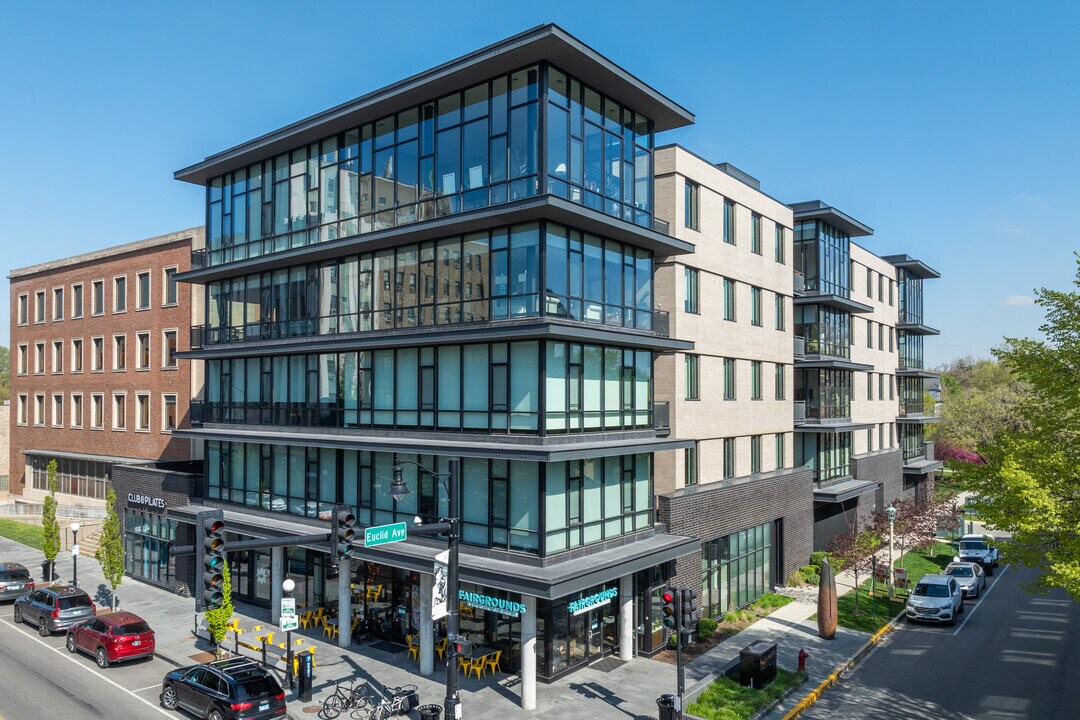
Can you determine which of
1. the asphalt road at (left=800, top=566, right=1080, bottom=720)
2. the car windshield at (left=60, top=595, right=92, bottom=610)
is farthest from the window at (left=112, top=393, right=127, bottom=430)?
the asphalt road at (left=800, top=566, right=1080, bottom=720)

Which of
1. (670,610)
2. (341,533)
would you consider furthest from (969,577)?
(341,533)

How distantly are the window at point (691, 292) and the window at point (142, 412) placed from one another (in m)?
30.6

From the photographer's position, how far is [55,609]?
28812 mm

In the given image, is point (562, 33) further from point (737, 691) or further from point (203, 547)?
point (737, 691)

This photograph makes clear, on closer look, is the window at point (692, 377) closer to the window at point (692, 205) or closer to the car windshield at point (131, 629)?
the window at point (692, 205)

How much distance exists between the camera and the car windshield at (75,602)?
2903 centimetres

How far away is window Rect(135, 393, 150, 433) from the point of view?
142 ft

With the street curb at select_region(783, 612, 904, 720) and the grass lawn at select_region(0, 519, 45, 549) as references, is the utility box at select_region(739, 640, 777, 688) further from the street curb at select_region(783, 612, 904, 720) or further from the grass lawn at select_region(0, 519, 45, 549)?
the grass lawn at select_region(0, 519, 45, 549)

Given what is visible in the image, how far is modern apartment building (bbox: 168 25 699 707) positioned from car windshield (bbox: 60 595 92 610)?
6383 millimetres

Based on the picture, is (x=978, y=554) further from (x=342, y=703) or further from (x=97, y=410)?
(x=97, y=410)

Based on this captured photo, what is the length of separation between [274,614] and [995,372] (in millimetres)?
92924

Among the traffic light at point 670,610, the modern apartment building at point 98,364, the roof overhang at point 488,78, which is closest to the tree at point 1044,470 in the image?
the traffic light at point 670,610

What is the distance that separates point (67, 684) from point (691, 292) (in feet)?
81.9

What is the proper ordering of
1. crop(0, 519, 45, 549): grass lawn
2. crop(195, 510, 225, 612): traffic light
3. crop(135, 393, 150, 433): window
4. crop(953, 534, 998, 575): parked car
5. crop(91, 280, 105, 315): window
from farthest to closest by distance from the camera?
crop(0, 519, 45, 549): grass lawn
crop(91, 280, 105, 315): window
crop(135, 393, 150, 433): window
crop(953, 534, 998, 575): parked car
crop(195, 510, 225, 612): traffic light
